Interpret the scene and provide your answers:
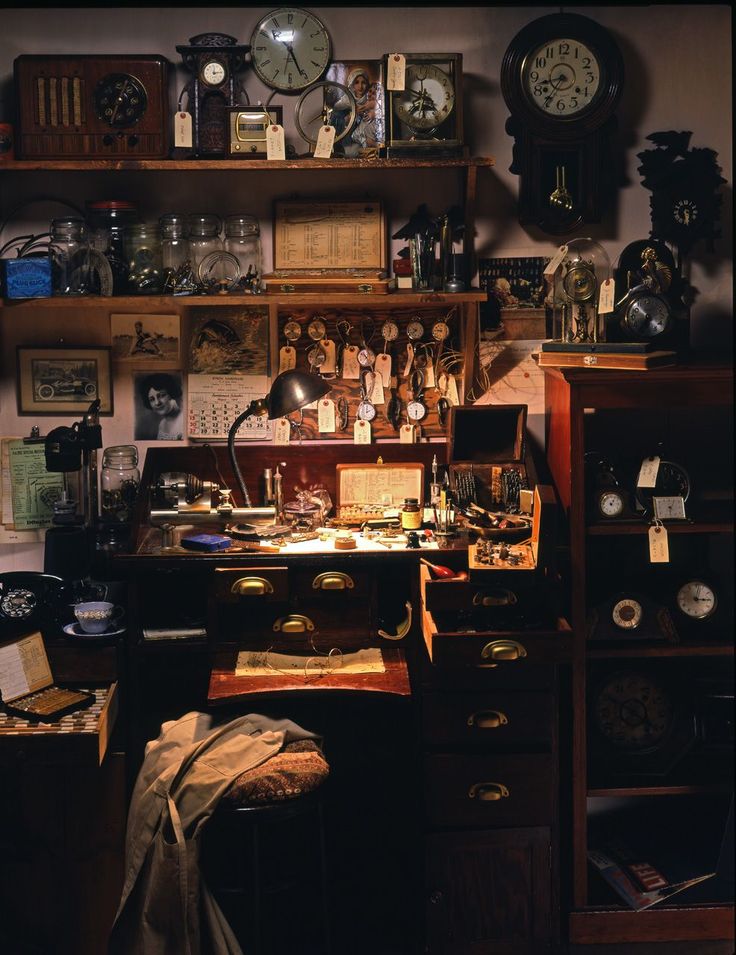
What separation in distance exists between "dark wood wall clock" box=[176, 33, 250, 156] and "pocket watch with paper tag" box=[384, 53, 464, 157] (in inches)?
21.3

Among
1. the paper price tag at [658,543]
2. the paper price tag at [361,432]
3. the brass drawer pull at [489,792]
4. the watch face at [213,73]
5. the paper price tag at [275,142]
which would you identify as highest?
the watch face at [213,73]

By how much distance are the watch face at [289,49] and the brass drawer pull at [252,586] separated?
1.65 m

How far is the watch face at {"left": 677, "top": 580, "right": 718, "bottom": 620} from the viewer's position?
352 centimetres

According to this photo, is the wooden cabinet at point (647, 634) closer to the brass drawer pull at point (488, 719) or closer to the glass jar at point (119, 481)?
the brass drawer pull at point (488, 719)

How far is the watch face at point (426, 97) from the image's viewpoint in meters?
3.49

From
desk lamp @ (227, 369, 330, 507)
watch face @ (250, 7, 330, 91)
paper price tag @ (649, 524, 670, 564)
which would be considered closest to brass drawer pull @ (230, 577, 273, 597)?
desk lamp @ (227, 369, 330, 507)

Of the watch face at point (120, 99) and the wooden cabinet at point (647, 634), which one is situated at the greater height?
the watch face at point (120, 99)

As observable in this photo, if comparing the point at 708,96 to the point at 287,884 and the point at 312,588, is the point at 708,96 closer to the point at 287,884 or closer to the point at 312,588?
the point at 312,588

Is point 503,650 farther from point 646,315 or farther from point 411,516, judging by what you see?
point 646,315

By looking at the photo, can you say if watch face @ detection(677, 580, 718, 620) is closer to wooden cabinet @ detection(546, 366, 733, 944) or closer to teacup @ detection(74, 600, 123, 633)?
wooden cabinet @ detection(546, 366, 733, 944)

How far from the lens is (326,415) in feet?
12.4

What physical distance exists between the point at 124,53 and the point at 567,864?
3.05 m

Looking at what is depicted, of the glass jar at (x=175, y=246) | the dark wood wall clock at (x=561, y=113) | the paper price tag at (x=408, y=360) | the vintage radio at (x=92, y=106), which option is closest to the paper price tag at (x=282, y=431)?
the paper price tag at (x=408, y=360)

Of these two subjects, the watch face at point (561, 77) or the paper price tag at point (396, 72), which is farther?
the watch face at point (561, 77)
